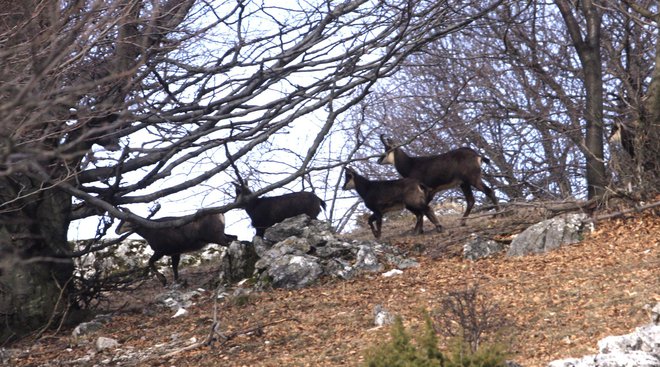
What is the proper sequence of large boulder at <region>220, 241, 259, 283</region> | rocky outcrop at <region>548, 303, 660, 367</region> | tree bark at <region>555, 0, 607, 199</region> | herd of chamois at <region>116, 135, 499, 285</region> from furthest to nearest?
herd of chamois at <region>116, 135, 499, 285</region>
tree bark at <region>555, 0, 607, 199</region>
large boulder at <region>220, 241, 259, 283</region>
rocky outcrop at <region>548, 303, 660, 367</region>

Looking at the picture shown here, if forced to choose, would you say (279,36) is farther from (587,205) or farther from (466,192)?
(466,192)

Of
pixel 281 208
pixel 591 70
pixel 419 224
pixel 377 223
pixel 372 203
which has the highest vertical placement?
pixel 591 70

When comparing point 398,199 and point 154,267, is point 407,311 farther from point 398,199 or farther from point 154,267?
point 154,267

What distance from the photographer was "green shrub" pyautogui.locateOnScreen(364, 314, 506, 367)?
660cm

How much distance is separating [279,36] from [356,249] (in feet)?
10.4

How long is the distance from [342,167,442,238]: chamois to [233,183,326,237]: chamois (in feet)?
2.94

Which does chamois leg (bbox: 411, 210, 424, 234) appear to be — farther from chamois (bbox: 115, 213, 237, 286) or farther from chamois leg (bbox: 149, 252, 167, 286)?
chamois leg (bbox: 149, 252, 167, 286)

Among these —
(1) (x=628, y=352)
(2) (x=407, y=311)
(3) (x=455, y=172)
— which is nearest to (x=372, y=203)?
(3) (x=455, y=172)

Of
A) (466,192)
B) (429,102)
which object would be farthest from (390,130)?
(466,192)

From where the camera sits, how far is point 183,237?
16.8 m

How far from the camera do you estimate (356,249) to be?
46.5 ft

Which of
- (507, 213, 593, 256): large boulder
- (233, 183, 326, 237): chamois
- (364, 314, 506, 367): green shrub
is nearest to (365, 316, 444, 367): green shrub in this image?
(364, 314, 506, 367): green shrub

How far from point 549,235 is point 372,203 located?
4721mm

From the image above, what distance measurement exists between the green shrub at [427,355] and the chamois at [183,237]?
980 centimetres
